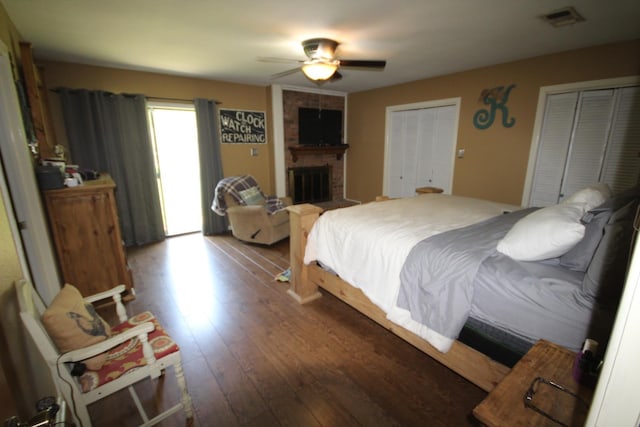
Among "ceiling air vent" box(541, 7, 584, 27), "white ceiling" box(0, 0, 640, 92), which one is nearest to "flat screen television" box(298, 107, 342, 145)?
"white ceiling" box(0, 0, 640, 92)

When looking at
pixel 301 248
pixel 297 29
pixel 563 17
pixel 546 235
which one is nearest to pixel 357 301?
pixel 301 248

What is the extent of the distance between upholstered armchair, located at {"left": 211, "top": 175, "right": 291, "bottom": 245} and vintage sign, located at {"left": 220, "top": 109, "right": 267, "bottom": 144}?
0.96 meters

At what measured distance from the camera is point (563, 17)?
2.26m

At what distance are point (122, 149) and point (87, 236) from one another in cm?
187

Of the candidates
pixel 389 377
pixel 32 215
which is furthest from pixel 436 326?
pixel 32 215

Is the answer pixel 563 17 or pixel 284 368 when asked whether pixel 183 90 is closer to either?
pixel 284 368

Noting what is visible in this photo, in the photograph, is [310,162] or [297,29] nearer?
[297,29]

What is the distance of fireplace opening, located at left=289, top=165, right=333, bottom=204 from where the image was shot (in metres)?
5.48

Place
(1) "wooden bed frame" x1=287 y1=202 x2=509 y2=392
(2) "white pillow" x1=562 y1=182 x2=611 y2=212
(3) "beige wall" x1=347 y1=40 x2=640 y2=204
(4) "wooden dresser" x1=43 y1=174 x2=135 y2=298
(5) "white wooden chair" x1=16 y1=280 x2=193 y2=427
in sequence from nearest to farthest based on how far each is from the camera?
(5) "white wooden chair" x1=16 y1=280 x2=193 y2=427
(1) "wooden bed frame" x1=287 y1=202 x2=509 y2=392
(2) "white pillow" x1=562 y1=182 x2=611 y2=212
(4) "wooden dresser" x1=43 y1=174 x2=135 y2=298
(3) "beige wall" x1=347 y1=40 x2=640 y2=204

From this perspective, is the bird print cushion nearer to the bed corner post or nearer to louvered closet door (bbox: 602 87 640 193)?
the bed corner post

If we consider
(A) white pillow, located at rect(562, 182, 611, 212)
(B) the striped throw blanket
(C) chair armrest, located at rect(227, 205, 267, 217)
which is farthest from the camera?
(B) the striped throw blanket

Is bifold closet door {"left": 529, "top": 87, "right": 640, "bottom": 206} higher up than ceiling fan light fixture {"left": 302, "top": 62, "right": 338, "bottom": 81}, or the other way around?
ceiling fan light fixture {"left": 302, "top": 62, "right": 338, "bottom": 81}

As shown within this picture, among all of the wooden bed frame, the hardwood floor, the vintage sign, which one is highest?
the vintage sign

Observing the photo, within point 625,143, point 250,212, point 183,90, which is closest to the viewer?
point 625,143
